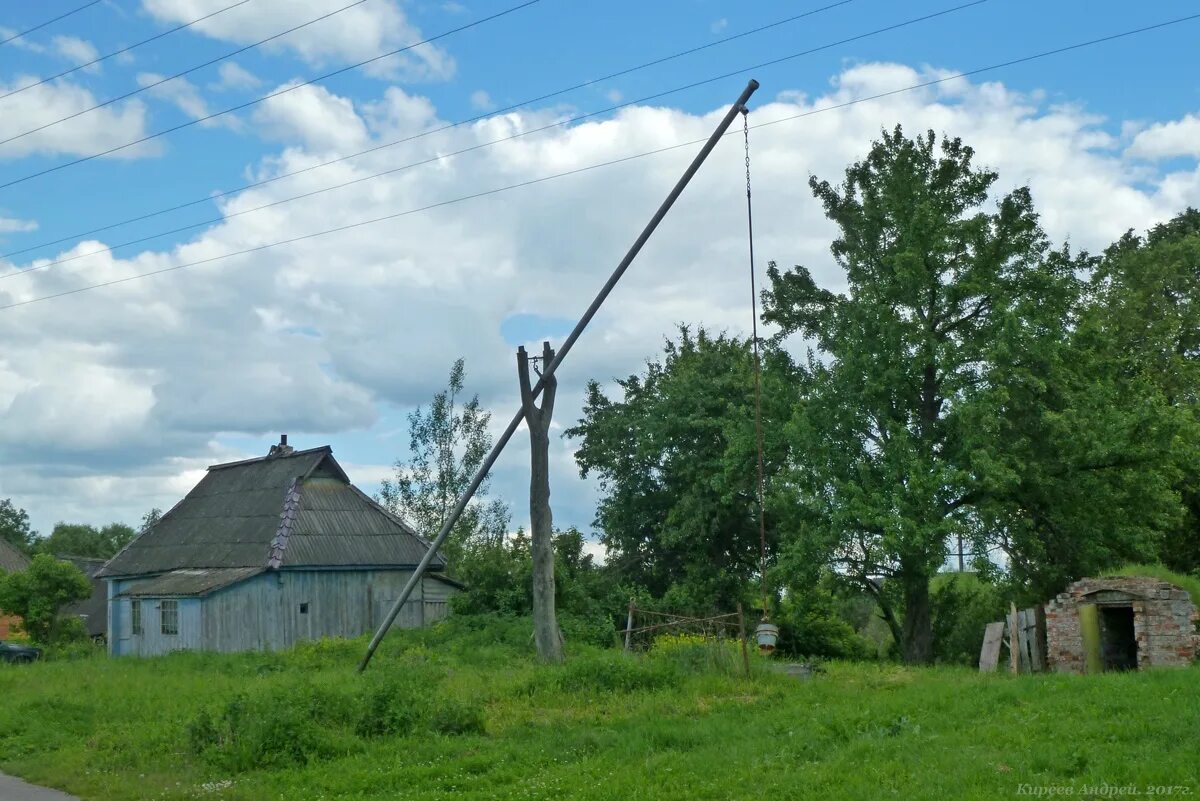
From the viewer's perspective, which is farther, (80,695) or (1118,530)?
(1118,530)

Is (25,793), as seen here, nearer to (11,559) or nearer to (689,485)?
(689,485)

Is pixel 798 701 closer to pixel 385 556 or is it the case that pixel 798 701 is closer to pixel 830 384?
pixel 830 384

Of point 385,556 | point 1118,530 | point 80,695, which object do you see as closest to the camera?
point 80,695

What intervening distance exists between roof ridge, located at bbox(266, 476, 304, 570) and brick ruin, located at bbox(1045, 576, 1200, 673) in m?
20.2

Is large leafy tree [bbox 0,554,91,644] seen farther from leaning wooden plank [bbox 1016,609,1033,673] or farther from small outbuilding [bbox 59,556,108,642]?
leaning wooden plank [bbox 1016,609,1033,673]

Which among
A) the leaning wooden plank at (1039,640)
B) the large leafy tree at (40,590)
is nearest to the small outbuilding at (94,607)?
the large leafy tree at (40,590)

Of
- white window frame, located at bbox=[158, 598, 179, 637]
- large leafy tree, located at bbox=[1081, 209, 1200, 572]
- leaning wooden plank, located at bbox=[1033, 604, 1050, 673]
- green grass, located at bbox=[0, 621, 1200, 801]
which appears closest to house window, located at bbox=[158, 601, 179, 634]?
white window frame, located at bbox=[158, 598, 179, 637]

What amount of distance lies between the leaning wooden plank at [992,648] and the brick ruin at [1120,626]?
1.40 metres

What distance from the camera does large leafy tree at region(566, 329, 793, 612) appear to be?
3319 centimetres

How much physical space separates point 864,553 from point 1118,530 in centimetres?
632

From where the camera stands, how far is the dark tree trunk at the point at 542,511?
770 inches

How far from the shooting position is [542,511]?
20094 mm

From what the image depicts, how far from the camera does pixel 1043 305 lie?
2762cm

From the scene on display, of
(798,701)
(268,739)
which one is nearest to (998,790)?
(798,701)
